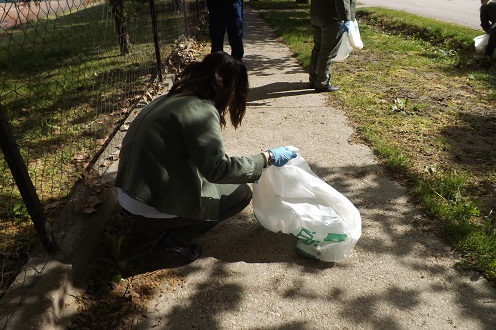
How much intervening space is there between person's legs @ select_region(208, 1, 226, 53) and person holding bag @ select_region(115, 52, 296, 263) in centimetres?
330

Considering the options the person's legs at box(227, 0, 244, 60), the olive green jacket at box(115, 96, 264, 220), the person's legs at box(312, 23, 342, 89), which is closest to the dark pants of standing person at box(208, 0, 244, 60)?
the person's legs at box(227, 0, 244, 60)

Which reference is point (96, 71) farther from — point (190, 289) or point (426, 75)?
point (426, 75)

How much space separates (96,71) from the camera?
229 inches

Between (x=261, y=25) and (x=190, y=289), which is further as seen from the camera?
(x=261, y=25)

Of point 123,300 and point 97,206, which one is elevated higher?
point 97,206

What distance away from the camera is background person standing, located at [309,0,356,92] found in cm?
468

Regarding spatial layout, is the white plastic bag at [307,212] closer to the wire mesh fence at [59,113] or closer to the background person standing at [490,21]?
the wire mesh fence at [59,113]

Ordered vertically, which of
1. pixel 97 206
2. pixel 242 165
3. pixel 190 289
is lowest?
pixel 190 289

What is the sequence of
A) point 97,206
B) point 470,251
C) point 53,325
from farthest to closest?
point 97,206, point 470,251, point 53,325

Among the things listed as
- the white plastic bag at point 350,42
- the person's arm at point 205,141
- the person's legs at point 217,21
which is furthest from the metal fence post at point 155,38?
the person's arm at point 205,141

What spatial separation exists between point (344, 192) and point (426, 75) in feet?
12.1

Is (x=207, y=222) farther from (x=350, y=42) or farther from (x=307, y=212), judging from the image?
(x=350, y=42)

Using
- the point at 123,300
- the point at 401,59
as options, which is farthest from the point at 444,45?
the point at 123,300

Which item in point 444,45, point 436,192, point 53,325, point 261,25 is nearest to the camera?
point 53,325
